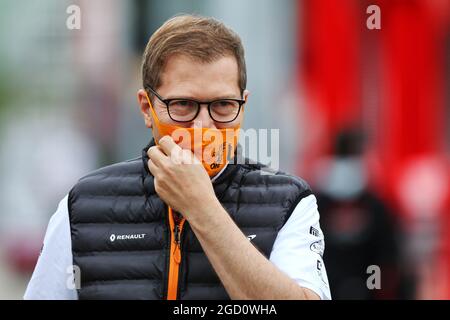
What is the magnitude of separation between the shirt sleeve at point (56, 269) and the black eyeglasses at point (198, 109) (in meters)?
0.51

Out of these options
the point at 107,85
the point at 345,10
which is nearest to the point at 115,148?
the point at 107,85

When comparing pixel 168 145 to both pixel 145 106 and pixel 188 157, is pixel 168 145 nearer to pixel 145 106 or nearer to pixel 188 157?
pixel 188 157

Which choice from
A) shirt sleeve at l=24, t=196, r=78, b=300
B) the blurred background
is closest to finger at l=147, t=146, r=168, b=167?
shirt sleeve at l=24, t=196, r=78, b=300

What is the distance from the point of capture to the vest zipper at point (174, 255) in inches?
123

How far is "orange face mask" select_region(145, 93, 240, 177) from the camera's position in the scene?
124 inches

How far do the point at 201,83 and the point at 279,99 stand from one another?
1063 cm

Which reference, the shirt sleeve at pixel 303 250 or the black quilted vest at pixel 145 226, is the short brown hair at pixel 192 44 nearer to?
the black quilted vest at pixel 145 226

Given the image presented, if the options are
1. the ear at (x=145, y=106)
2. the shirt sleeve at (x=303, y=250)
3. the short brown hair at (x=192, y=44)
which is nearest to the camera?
the shirt sleeve at (x=303, y=250)

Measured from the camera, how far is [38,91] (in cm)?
1457

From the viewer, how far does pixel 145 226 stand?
3.27 meters

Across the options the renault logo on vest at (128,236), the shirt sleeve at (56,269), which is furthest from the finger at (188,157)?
the shirt sleeve at (56,269)

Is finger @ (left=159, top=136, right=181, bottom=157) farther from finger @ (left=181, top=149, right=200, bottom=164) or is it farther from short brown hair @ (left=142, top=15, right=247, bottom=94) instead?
short brown hair @ (left=142, top=15, right=247, bottom=94)
